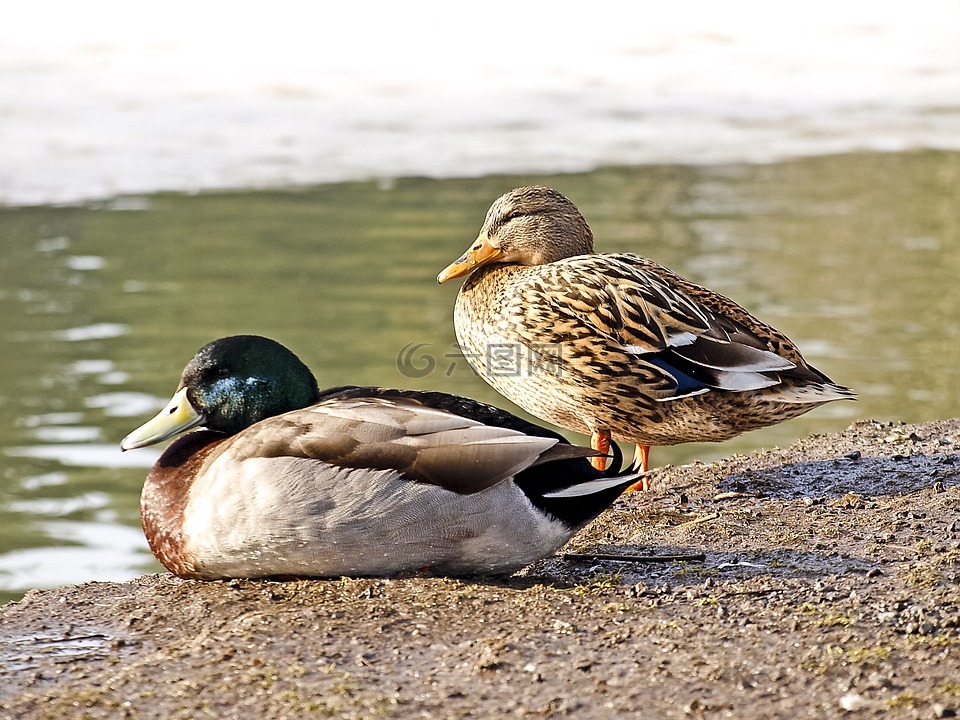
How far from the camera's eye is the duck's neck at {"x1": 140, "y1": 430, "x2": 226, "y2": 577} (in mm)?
3871

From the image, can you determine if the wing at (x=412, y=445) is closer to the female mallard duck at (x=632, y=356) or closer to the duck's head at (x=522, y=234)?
the female mallard duck at (x=632, y=356)

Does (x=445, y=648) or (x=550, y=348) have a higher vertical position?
(x=550, y=348)

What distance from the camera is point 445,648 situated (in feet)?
11.2

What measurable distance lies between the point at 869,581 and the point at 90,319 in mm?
8095

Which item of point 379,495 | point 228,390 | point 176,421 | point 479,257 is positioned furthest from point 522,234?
point 379,495

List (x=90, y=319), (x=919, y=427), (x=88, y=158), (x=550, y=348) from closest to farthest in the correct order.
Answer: (x=550, y=348) → (x=919, y=427) → (x=90, y=319) → (x=88, y=158)

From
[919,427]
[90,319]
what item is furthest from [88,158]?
[919,427]

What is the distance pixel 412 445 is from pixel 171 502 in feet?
2.37

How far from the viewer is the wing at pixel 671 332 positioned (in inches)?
179

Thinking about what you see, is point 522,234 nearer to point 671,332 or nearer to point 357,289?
point 671,332

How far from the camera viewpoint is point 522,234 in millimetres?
5180

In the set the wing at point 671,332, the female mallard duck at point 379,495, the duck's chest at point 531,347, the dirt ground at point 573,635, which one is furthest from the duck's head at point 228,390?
the wing at point 671,332

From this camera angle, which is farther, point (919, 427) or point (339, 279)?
point (339, 279)

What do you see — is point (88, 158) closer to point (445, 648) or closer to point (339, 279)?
point (339, 279)
